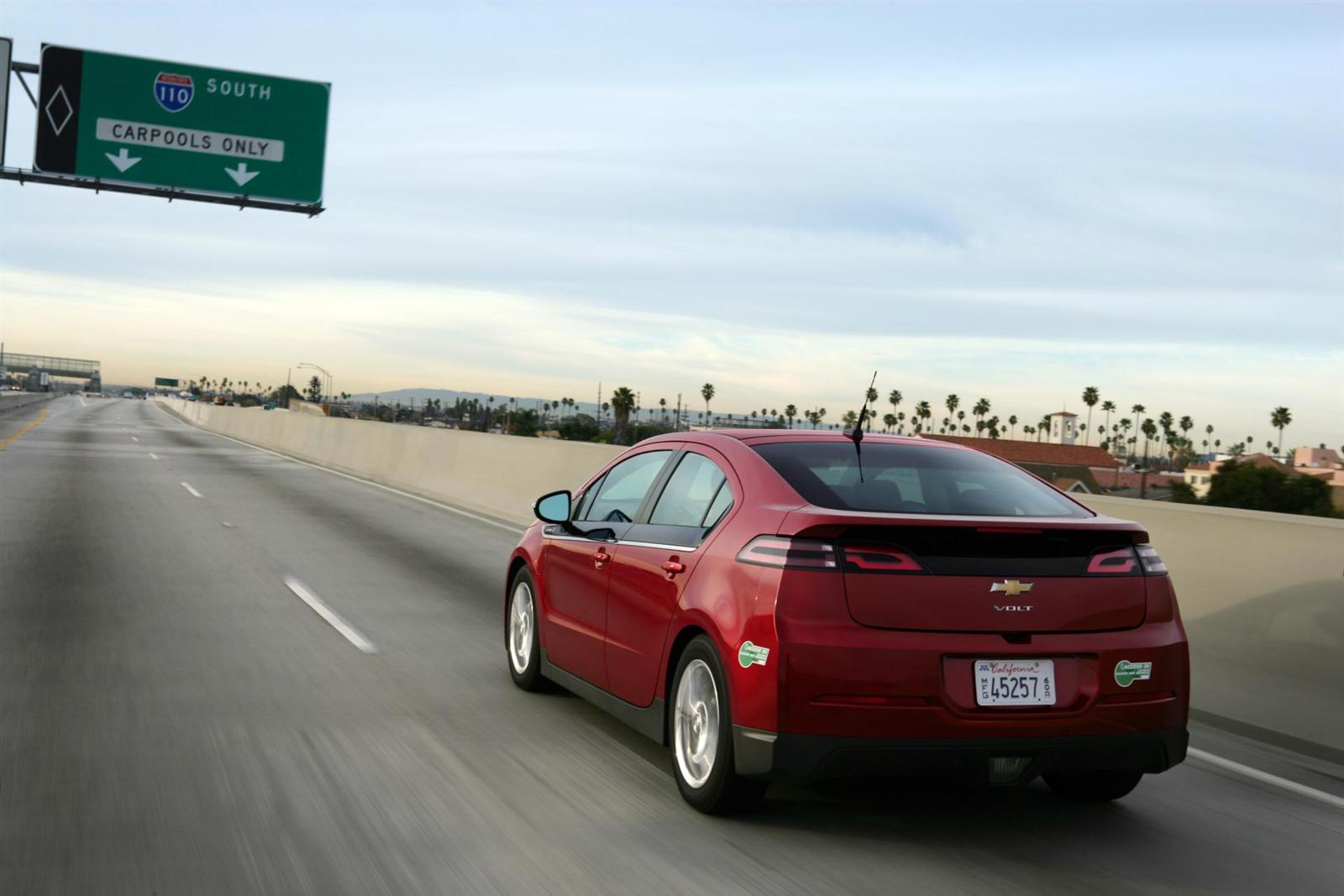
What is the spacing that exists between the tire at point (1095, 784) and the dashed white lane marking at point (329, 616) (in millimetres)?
4472

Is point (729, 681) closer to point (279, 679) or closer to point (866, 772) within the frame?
point (866, 772)

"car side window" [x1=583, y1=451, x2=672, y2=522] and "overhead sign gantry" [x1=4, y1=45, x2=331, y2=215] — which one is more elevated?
"overhead sign gantry" [x1=4, y1=45, x2=331, y2=215]

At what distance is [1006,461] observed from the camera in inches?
232

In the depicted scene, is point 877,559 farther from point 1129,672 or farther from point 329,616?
point 329,616

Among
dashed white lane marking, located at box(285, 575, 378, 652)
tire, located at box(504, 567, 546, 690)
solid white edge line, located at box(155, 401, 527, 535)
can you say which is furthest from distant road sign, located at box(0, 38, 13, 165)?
tire, located at box(504, 567, 546, 690)

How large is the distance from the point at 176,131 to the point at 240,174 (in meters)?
1.33

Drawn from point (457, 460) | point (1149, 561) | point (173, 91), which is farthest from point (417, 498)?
point (1149, 561)

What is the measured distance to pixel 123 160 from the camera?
934 inches

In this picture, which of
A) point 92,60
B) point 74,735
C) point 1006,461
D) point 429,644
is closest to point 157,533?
point 429,644

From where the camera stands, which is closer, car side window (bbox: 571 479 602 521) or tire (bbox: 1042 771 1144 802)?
tire (bbox: 1042 771 1144 802)

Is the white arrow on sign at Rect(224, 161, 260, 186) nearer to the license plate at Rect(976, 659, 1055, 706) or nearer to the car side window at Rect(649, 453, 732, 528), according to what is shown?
the car side window at Rect(649, 453, 732, 528)

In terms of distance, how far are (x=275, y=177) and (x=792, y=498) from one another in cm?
2189

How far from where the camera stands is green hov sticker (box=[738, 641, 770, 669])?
455 centimetres

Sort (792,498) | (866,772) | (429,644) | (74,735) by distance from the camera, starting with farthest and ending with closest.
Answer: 1. (429,644)
2. (74,735)
3. (792,498)
4. (866,772)
